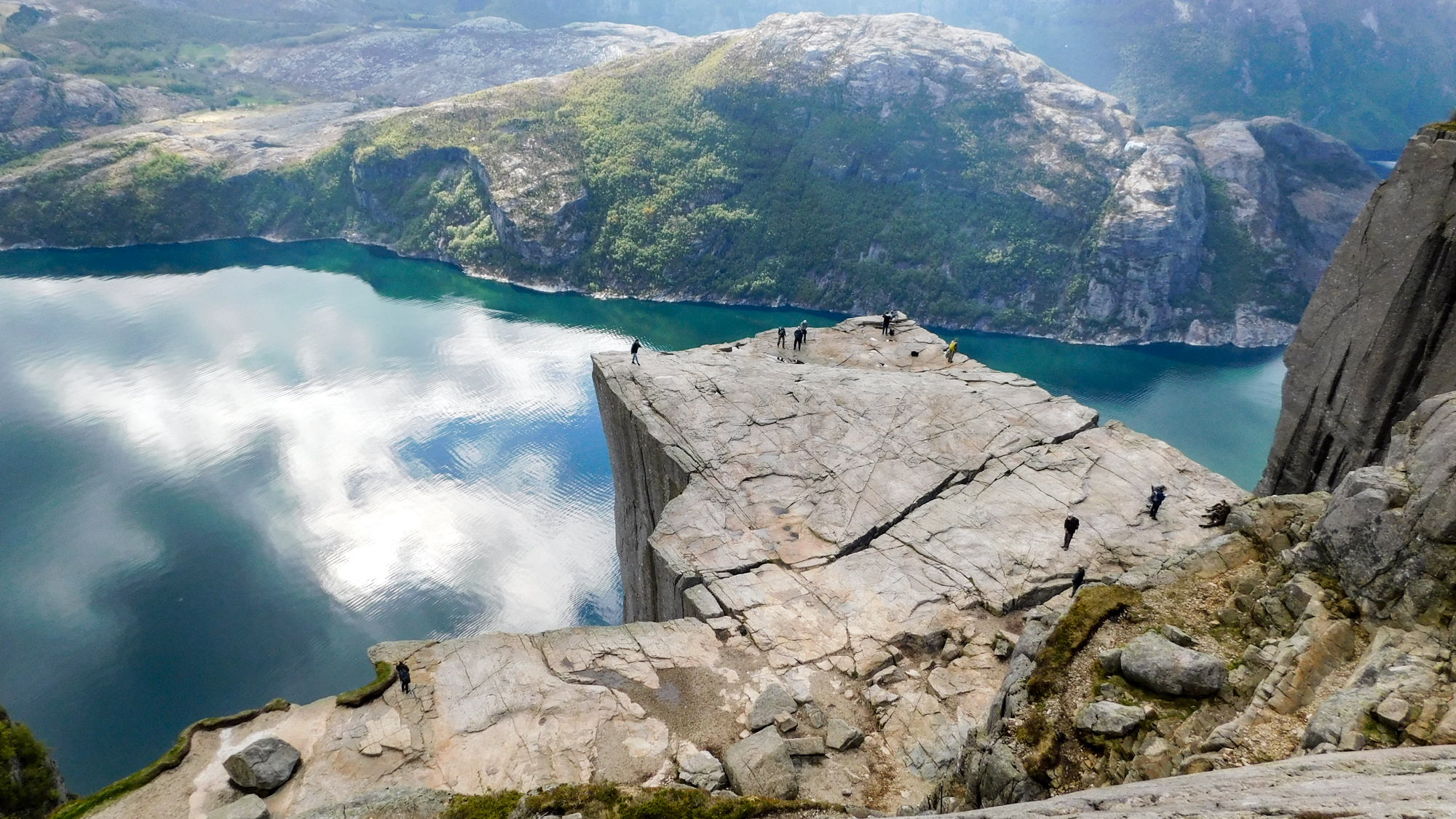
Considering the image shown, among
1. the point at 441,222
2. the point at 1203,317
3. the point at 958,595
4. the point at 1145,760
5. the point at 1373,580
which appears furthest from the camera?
the point at 441,222

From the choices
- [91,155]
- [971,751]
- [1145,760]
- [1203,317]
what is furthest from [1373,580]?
[91,155]

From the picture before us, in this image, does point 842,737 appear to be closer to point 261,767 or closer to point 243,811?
point 243,811

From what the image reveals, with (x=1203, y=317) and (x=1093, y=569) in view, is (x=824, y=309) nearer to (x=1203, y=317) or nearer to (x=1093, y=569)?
(x=1203, y=317)

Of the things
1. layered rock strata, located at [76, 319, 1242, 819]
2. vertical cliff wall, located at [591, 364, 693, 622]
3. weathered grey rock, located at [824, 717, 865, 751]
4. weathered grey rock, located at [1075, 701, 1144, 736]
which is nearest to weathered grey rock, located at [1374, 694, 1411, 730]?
weathered grey rock, located at [1075, 701, 1144, 736]

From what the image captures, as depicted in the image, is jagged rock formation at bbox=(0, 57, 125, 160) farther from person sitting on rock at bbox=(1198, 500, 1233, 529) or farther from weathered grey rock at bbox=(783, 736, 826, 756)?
person sitting on rock at bbox=(1198, 500, 1233, 529)

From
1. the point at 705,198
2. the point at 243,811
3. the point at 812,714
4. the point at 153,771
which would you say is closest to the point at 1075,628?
the point at 812,714
